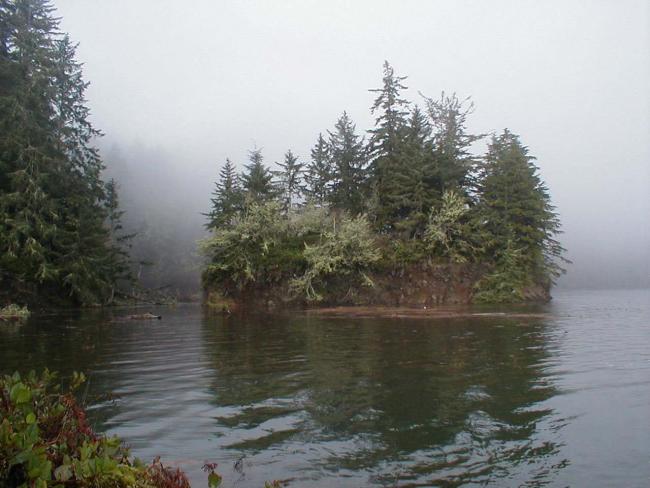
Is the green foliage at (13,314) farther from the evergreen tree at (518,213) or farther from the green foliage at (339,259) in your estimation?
the evergreen tree at (518,213)

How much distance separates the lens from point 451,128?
149 feet

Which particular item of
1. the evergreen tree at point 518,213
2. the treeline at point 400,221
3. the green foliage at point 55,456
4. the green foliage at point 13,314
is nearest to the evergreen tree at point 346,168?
the treeline at point 400,221

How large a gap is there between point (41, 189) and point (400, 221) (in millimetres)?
25836

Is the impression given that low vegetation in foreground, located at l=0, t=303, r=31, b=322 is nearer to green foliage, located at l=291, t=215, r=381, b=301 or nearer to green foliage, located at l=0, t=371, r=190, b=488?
green foliage, located at l=291, t=215, r=381, b=301

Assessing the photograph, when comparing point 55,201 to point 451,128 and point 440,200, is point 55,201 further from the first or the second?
point 451,128

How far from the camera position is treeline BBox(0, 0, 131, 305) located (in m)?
31.9

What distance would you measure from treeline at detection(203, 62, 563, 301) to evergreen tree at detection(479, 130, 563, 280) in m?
0.10

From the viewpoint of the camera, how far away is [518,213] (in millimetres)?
39156

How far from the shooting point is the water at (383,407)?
15.3 ft

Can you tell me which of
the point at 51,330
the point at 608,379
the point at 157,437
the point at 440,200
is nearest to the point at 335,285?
the point at 440,200

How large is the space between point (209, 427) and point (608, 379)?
6.59 metres

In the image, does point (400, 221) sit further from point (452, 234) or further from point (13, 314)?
point (13, 314)

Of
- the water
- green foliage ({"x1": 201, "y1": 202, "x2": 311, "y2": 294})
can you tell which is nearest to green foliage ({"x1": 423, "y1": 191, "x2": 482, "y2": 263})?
green foliage ({"x1": 201, "y1": 202, "x2": 311, "y2": 294})

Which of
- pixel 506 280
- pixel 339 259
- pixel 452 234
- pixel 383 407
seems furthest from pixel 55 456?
pixel 506 280
